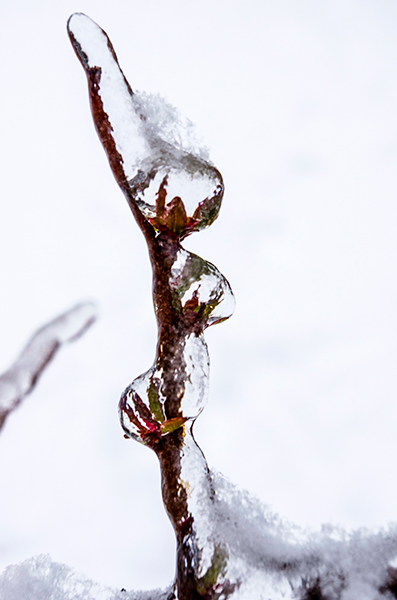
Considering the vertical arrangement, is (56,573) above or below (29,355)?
below

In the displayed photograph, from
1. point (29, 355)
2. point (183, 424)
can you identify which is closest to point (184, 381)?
point (183, 424)

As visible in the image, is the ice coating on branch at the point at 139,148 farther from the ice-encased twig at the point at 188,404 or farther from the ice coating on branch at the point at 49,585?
the ice coating on branch at the point at 49,585

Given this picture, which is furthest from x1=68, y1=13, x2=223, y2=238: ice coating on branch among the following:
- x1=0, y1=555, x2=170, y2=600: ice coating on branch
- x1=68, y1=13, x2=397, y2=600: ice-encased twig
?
x1=0, y1=555, x2=170, y2=600: ice coating on branch

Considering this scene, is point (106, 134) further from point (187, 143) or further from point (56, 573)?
point (56, 573)

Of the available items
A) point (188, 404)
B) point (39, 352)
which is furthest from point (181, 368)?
point (39, 352)

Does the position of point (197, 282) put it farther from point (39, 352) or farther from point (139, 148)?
point (39, 352)

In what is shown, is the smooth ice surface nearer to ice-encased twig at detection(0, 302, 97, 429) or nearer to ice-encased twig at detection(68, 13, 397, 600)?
ice-encased twig at detection(68, 13, 397, 600)
